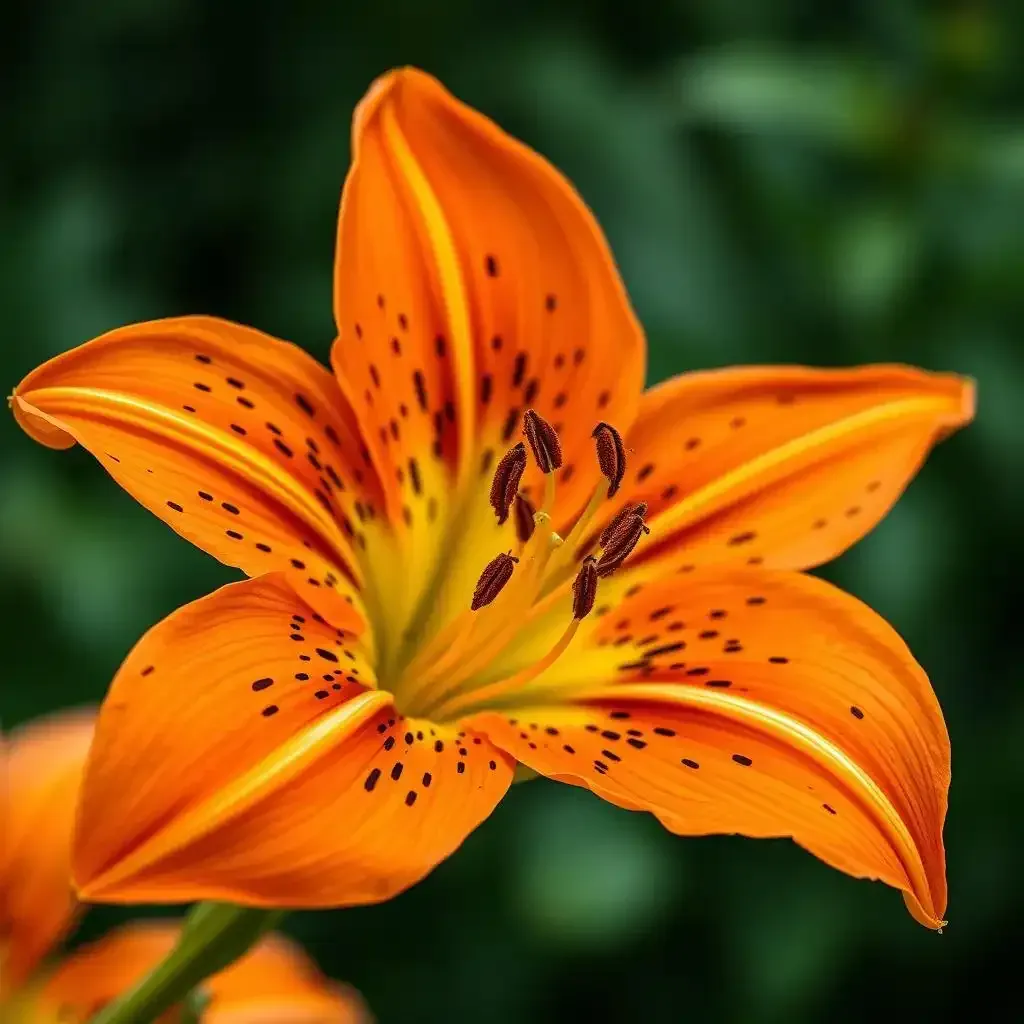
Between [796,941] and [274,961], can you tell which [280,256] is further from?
[274,961]

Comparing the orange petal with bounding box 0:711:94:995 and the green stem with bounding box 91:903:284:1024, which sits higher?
the green stem with bounding box 91:903:284:1024

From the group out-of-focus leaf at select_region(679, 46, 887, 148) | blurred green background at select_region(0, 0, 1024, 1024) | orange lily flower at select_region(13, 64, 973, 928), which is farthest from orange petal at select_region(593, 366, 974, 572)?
out-of-focus leaf at select_region(679, 46, 887, 148)

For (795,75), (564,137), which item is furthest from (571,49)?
(795,75)

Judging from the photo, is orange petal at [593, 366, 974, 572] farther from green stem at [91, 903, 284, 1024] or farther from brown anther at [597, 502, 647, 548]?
green stem at [91, 903, 284, 1024]

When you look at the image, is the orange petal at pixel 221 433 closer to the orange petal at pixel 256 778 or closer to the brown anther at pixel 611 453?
the orange petal at pixel 256 778

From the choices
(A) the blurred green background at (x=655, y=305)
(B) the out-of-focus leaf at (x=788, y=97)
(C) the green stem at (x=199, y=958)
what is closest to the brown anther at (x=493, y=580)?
(C) the green stem at (x=199, y=958)

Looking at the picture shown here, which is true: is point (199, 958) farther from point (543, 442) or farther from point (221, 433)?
point (543, 442)

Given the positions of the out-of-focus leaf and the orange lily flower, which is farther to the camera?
the out-of-focus leaf
